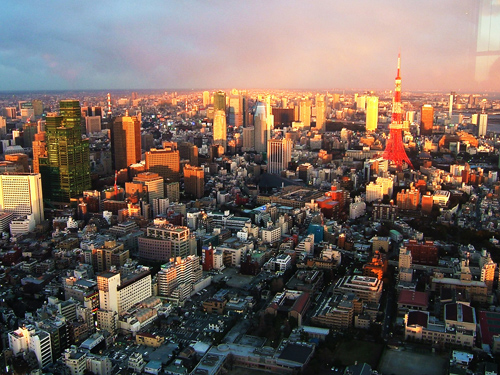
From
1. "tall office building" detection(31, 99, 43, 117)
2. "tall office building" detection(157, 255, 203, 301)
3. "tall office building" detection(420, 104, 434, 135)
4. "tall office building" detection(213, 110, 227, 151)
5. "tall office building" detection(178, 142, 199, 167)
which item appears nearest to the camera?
"tall office building" detection(157, 255, 203, 301)

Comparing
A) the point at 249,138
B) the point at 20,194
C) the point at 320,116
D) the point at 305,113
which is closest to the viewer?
the point at 20,194

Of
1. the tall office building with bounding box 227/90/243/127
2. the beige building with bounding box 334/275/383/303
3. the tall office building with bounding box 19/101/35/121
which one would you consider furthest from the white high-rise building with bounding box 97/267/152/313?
the tall office building with bounding box 227/90/243/127

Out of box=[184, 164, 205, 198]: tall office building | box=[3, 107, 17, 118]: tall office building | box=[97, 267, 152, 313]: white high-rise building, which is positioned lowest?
box=[97, 267, 152, 313]: white high-rise building

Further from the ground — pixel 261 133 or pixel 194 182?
pixel 261 133

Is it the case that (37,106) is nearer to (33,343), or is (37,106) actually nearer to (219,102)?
(219,102)

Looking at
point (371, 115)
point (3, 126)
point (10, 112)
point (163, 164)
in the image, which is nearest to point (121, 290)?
point (163, 164)

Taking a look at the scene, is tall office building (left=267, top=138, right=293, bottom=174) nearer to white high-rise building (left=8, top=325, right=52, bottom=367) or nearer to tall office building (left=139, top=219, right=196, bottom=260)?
tall office building (left=139, top=219, right=196, bottom=260)
